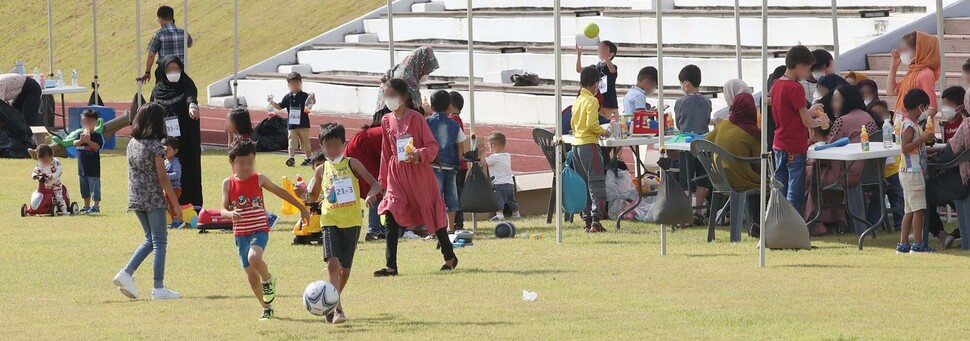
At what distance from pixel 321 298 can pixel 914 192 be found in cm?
520

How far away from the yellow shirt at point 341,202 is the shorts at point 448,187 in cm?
409

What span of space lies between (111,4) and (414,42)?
691 inches

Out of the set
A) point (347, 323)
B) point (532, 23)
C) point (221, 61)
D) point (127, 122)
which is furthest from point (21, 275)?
point (221, 61)

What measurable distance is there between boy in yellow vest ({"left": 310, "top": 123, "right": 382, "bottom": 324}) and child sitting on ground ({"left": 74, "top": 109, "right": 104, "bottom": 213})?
7.73 metres

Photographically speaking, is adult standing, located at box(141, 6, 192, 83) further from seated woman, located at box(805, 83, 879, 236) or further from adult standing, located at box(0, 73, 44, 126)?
Answer: seated woman, located at box(805, 83, 879, 236)

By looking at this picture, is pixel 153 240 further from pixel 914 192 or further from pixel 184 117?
pixel 184 117

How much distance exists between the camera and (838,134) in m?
14.4

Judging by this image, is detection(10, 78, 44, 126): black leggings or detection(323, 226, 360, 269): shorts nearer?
detection(323, 226, 360, 269): shorts

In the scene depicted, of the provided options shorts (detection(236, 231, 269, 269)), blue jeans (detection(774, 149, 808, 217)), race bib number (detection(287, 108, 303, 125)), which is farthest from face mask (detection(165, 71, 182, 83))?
shorts (detection(236, 231, 269, 269))

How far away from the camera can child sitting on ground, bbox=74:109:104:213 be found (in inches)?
Result: 704

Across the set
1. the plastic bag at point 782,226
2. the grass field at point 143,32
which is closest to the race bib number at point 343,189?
the plastic bag at point 782,226

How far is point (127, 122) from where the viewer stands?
1029 inches

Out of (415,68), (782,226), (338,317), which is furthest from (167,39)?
(338,317)

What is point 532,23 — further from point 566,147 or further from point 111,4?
point 111,4
